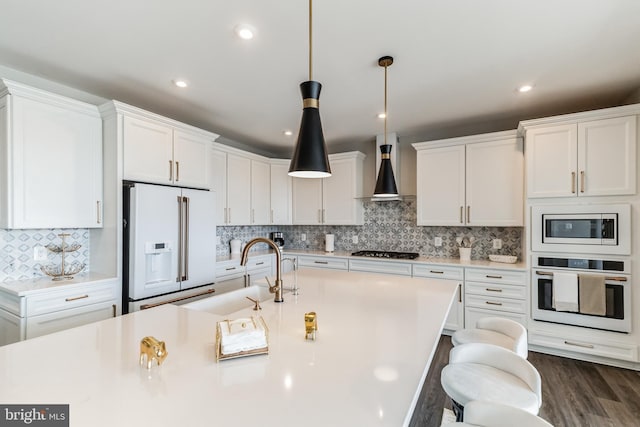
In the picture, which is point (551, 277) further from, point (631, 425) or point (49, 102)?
point (49, 102)

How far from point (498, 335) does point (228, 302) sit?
172cm

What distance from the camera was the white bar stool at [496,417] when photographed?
859 mm

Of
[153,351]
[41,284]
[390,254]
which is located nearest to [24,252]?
[41,284]

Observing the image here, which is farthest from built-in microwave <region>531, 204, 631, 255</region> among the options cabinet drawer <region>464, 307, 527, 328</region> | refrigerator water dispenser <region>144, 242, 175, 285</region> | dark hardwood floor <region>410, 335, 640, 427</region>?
refrigerator water dispenser <region>144, 242, 175, 285</region>

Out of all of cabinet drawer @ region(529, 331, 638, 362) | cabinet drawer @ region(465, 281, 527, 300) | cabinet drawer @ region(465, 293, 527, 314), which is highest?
cabinet drawer @ region(465, 281, 527, 300)

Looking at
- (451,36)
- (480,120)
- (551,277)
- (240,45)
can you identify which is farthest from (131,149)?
(551,277)

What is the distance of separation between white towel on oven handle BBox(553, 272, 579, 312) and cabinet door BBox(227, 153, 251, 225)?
3.65m

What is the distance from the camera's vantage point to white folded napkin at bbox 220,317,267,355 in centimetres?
108

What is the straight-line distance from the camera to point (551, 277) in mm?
2959

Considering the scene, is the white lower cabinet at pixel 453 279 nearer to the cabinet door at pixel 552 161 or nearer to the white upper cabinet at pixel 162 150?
the cabinet door at pixel 552 161

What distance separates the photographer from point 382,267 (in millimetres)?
3879

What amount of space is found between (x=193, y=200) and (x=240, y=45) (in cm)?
163

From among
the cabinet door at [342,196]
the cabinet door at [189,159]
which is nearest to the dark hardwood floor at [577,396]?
the cabinet door at [342,196]

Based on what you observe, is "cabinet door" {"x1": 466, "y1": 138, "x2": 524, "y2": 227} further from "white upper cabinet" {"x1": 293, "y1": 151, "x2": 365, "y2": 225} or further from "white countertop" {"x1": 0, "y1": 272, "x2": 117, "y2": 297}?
"white countertop" {"x1": 0, "y1": 272, "x2": 117, "y2": 297}
